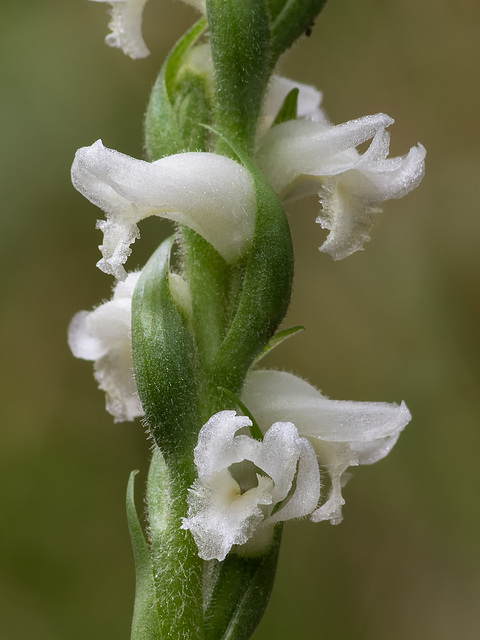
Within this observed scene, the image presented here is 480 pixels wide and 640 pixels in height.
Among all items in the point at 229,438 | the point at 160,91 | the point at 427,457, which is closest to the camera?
the point at 229,438

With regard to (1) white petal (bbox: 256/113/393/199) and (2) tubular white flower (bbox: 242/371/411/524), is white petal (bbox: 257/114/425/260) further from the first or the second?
(2) tubular white flower (bbox: 242/371/411/524)

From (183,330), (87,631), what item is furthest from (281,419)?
(87,631)

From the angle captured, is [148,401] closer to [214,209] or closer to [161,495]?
[161,495]

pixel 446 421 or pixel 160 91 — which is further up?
pixel 160 91

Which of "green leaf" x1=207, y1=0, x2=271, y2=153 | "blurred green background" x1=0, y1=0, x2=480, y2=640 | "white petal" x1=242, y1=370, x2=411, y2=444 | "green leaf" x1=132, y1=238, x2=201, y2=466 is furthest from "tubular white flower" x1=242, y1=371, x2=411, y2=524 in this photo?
"blurred green background" x1=0, y1=0, x2=480, y2=640

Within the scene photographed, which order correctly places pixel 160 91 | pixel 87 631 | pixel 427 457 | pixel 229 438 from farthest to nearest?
pixel 427 457 < pixel 87 631 < pixel 160 91 < pixel 229 438

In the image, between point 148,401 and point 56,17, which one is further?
point 56,17

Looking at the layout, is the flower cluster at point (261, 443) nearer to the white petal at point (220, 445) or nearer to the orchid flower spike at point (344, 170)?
the white petal at point (220, 445)
